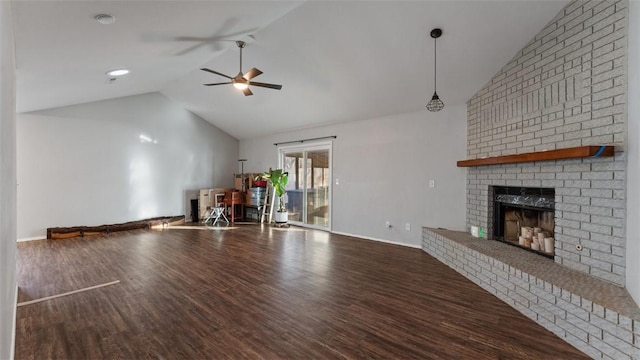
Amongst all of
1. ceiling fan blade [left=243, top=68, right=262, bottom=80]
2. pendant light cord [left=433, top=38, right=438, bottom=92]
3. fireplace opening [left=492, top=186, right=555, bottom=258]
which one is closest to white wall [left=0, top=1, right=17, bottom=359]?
ceiling fan blade [left=243, top=68, right=262, bottom=80]

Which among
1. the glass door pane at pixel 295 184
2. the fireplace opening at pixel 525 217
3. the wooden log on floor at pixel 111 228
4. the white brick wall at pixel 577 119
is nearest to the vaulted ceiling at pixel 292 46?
the white brick wall at pixel 577 119

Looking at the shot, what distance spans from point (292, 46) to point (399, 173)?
3.05 m

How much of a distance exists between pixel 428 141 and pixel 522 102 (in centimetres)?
177

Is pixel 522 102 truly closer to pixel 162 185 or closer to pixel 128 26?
pixel 128 26

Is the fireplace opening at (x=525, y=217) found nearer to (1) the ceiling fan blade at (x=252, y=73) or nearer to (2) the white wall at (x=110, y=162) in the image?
(1) the ceiling fan blade at (x=252, y=73)

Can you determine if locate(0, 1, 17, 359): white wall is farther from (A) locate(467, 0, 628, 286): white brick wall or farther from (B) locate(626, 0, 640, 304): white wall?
(A) locate(467, 0, 628, 286): white brick wall

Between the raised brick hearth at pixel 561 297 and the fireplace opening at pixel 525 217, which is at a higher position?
the fireplace opening at pixel 525 217

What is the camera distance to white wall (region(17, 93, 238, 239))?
5.83 meters

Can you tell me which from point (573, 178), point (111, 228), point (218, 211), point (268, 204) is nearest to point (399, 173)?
point (573, 178)

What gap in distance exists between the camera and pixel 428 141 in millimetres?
5359

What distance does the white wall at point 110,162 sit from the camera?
19.1 feet

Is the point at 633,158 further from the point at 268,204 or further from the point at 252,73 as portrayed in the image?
the point at 268,204

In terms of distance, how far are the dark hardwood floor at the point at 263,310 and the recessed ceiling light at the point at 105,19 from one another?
2.65m

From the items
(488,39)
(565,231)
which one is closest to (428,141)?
(488,39)
